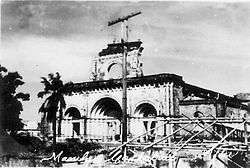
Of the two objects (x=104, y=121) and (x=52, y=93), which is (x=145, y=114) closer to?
(x=104, y=121)

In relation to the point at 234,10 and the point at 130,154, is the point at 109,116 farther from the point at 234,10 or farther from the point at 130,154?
the point at 234,10

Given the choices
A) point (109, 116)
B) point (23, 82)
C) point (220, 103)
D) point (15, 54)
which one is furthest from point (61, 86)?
point (220, 103)

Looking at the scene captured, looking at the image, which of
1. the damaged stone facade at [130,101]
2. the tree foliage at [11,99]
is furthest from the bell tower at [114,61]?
the tree foliage at [11,99]

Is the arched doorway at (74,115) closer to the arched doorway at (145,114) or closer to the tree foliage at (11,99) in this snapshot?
the arched doorway at (145,114)

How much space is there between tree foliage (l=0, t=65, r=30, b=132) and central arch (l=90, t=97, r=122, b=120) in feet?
32.7

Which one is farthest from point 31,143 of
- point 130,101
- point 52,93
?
point 130,101

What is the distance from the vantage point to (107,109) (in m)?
34.1

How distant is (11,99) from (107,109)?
12.5 metres

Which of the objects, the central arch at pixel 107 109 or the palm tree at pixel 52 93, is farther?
the central arch at pixel 107 109

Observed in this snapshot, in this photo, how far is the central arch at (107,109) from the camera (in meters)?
32.9

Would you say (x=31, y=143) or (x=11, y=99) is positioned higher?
(x=11, y=99)

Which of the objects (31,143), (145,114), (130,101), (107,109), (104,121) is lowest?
(31,143)

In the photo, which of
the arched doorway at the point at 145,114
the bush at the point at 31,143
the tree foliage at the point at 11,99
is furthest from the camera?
the arched doorway at the point at 145,114

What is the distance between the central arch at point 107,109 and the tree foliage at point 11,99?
997 cm
